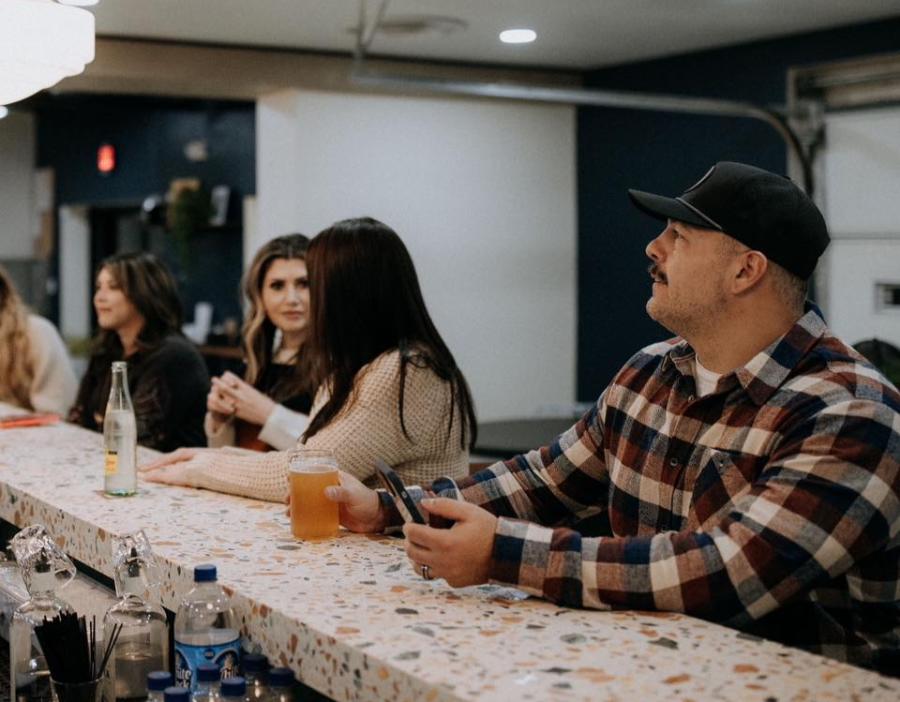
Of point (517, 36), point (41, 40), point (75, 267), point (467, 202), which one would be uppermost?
point (517, 36)

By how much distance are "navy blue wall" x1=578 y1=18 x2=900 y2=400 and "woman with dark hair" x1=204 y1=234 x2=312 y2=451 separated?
342 cm

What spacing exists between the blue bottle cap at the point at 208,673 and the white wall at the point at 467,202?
5.17 metres

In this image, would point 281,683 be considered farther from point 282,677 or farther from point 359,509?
point 359,509

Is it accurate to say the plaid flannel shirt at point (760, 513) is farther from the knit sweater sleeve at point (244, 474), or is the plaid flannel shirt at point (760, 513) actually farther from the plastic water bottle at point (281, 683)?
the knit sweater sleeve at point (244, 474)

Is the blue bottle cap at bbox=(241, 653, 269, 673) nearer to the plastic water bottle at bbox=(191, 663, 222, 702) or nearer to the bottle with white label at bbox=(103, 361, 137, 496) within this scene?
the plastic water bottle at bbox=(191, 663, 222, 702)

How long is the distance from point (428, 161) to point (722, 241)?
5294 millimetres

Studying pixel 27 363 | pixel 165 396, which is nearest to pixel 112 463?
pixel 165 396

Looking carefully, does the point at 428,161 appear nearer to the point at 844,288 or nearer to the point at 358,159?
the point at 358,159

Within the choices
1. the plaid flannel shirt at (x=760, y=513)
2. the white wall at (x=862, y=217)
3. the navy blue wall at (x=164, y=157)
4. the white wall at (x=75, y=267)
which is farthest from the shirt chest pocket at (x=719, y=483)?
the white wall at (x=75, y=267)

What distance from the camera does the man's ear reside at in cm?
174

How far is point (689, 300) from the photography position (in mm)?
1776

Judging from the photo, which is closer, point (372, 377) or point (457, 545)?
point (457, 545)

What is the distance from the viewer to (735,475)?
66.4 inches

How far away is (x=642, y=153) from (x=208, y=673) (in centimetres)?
593
